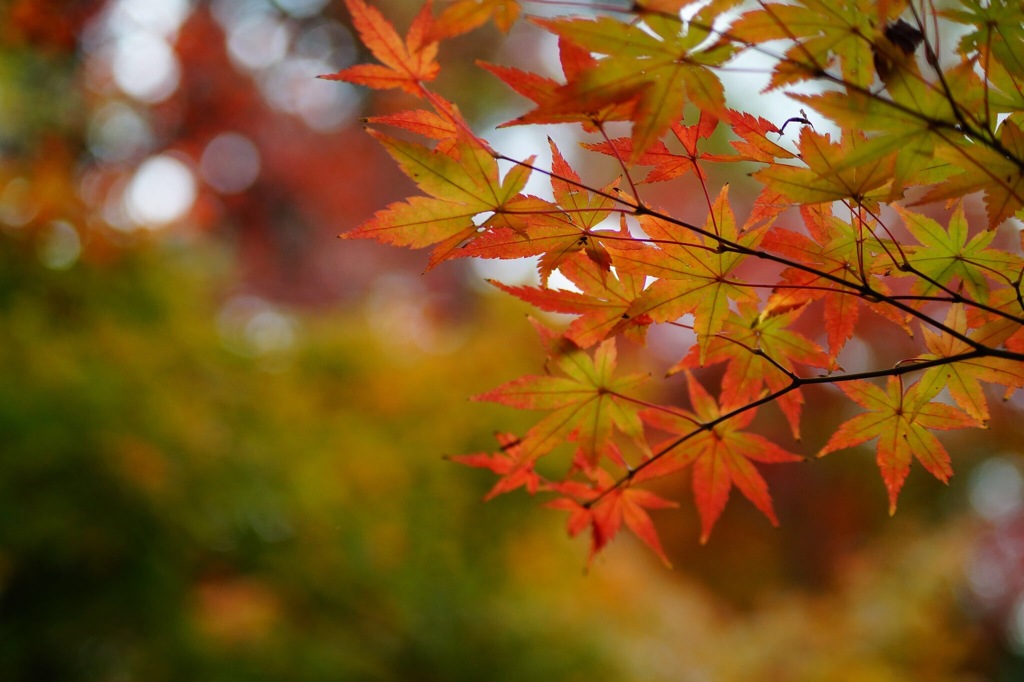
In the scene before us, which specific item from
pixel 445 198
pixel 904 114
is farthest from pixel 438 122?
pixel 904 114

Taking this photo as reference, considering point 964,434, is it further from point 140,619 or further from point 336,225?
point 140,619

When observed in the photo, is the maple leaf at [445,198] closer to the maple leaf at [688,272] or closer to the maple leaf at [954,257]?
the maple leaf at [688,272]

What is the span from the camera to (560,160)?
1.80 feet

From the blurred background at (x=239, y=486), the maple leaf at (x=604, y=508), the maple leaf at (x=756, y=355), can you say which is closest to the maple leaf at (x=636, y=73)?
the maple leaf at (x=756, y=355)

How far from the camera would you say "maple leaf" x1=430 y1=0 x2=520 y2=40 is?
0.46m

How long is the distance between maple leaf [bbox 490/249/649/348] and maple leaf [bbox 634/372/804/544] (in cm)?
13

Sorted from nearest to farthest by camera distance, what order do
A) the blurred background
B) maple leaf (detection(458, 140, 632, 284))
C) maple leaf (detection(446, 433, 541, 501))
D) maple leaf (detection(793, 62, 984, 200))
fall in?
maple leaf (detection(793, 62, 984, 200)) < maple leaf (detection(458, 140, 632, 284)) < maple leaf (detection(446, 433, 541, 501)) < the blurred background

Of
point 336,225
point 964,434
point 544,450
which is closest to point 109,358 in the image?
point 544,450

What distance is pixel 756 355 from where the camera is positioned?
603 mm

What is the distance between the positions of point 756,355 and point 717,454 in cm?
13

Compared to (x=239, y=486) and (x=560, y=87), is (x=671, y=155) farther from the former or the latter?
(x=239, y=486)

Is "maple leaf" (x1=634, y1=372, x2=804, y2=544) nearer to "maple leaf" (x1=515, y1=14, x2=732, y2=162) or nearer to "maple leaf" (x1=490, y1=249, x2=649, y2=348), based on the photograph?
"maple leaf" (x1=490, y1=249, x2=649, y2=348)

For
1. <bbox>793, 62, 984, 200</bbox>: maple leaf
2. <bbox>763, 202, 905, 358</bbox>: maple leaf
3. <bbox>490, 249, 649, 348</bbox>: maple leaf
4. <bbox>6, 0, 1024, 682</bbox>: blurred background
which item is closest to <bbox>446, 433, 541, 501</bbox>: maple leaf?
<bbox>490, 249, 649, 348</bbox>: maple leaf

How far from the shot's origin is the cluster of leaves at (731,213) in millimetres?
442
